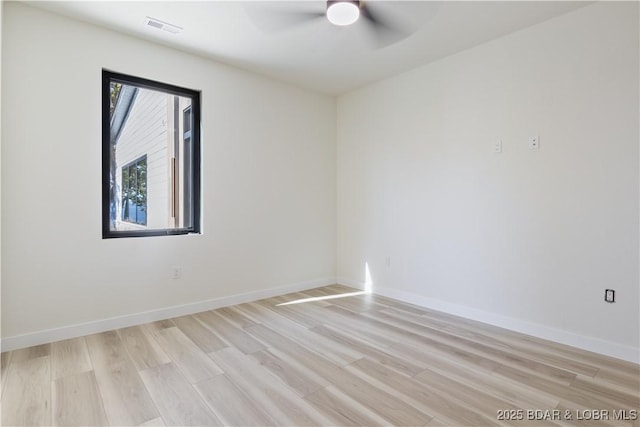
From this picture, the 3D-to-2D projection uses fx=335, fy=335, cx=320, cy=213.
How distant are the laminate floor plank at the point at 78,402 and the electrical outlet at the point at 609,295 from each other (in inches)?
131

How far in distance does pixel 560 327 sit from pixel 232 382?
8.40 feet

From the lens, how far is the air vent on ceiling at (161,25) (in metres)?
2.71

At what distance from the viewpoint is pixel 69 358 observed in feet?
7.76

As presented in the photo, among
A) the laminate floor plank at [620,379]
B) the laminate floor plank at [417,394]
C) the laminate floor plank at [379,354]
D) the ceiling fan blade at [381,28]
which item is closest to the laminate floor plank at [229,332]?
the laminate floor plank at [379,354]

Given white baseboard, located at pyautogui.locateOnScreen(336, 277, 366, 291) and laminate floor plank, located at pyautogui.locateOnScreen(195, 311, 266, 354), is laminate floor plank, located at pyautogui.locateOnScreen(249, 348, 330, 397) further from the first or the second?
white baseboard, located at pyautogui.locateOnScreen(336, 277, 366, 291)

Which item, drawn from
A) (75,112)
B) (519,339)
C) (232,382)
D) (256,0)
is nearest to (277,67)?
(256,0)

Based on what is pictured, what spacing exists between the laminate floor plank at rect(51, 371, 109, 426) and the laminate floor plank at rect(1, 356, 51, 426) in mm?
41

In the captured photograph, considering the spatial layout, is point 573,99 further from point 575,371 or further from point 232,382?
point 232,382

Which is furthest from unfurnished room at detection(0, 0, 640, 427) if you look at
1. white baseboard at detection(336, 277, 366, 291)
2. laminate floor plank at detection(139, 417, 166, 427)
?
white baseboard at detection(336, 277, 366, 291)

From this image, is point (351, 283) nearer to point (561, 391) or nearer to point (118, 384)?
point (561, 391)

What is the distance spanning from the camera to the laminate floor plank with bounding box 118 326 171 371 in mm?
2316

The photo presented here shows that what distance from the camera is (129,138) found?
3.11m

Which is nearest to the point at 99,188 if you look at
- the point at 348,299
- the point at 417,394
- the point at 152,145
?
the point at 152,145

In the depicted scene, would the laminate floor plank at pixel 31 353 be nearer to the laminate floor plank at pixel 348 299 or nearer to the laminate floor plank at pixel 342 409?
the laminate floor plank at pixel 342 409
